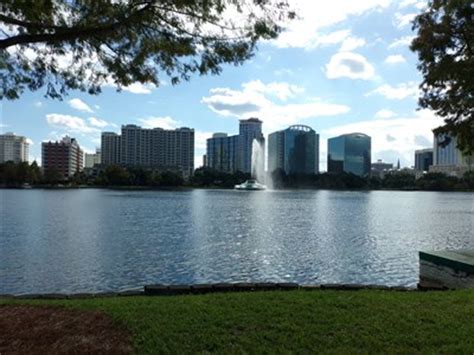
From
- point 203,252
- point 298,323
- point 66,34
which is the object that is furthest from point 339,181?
point 66,34

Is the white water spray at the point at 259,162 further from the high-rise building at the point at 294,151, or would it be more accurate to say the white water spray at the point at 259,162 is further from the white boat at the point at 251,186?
the high-rise building at the point at 294,151

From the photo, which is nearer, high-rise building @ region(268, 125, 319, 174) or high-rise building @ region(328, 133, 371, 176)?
high-rise building @ region(268, 125, 319, 174)

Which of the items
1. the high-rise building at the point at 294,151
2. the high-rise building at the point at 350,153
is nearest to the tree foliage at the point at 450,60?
the high-rise building at the point at 294,151

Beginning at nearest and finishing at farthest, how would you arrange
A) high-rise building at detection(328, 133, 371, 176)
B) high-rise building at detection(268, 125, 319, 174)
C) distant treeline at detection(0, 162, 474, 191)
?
1. distant treeline at detection(0, 162, 474, 191)
2. high-rise building at detection(268, 125, 319, 174)
3. high-rise building at detection(328, 133, 371, 176)

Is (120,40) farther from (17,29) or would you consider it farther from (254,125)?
(254,125)

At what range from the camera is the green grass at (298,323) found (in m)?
5.55

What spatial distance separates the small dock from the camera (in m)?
11.0

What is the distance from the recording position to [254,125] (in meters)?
188

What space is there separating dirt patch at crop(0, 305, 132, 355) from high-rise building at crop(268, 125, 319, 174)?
170993 millimetres

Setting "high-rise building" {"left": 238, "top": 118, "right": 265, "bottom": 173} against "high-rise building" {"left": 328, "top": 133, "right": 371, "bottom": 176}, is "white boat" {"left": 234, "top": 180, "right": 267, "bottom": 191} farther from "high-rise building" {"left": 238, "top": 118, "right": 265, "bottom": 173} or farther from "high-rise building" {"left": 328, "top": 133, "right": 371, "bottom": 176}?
"high-rise building" {"left": 328, "top": 133, "right": 371, "bottom": 176}

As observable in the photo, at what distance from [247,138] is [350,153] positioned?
1792 inches

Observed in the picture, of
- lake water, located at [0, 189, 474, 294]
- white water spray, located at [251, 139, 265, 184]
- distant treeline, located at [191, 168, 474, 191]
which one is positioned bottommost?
lake water, located at [0, 189, 474, 294]

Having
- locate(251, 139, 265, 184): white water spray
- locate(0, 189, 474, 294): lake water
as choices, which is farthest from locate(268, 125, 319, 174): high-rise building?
locate(0, 189, 474, 294): lake water

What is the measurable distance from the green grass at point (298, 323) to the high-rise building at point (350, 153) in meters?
190
